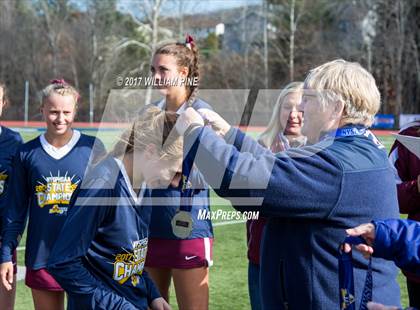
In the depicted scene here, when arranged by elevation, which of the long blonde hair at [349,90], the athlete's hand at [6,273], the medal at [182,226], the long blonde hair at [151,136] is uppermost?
the long blonde hair at [349,90]

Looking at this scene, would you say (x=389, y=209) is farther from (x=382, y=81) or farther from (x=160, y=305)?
(x=382, y=81)

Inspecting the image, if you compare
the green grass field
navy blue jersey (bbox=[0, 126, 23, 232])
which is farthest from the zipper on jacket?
navy blue jersey (bbox=[0, 126, 23, 232])

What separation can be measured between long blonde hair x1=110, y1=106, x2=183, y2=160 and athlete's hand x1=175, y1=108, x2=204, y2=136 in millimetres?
161

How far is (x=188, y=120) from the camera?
2.50 meters

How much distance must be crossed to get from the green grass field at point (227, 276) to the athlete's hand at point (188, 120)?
1.91m

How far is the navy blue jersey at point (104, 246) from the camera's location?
249 centimetres

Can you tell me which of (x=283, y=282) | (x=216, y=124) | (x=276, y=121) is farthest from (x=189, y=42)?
(x=283, y=282)

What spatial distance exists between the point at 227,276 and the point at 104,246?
3.96 m

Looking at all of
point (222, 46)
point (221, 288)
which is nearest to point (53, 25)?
point (222, 46)

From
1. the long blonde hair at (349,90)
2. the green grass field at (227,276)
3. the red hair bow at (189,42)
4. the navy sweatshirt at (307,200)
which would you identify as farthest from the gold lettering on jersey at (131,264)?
the green grass field at (227,276)

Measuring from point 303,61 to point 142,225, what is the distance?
40.1m

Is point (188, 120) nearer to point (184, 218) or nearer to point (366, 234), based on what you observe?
point (366, 234)

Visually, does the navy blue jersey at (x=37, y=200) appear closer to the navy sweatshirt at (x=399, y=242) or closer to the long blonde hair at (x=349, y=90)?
the long blonde hair at (x=349, y=90)

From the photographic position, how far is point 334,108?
242cm
